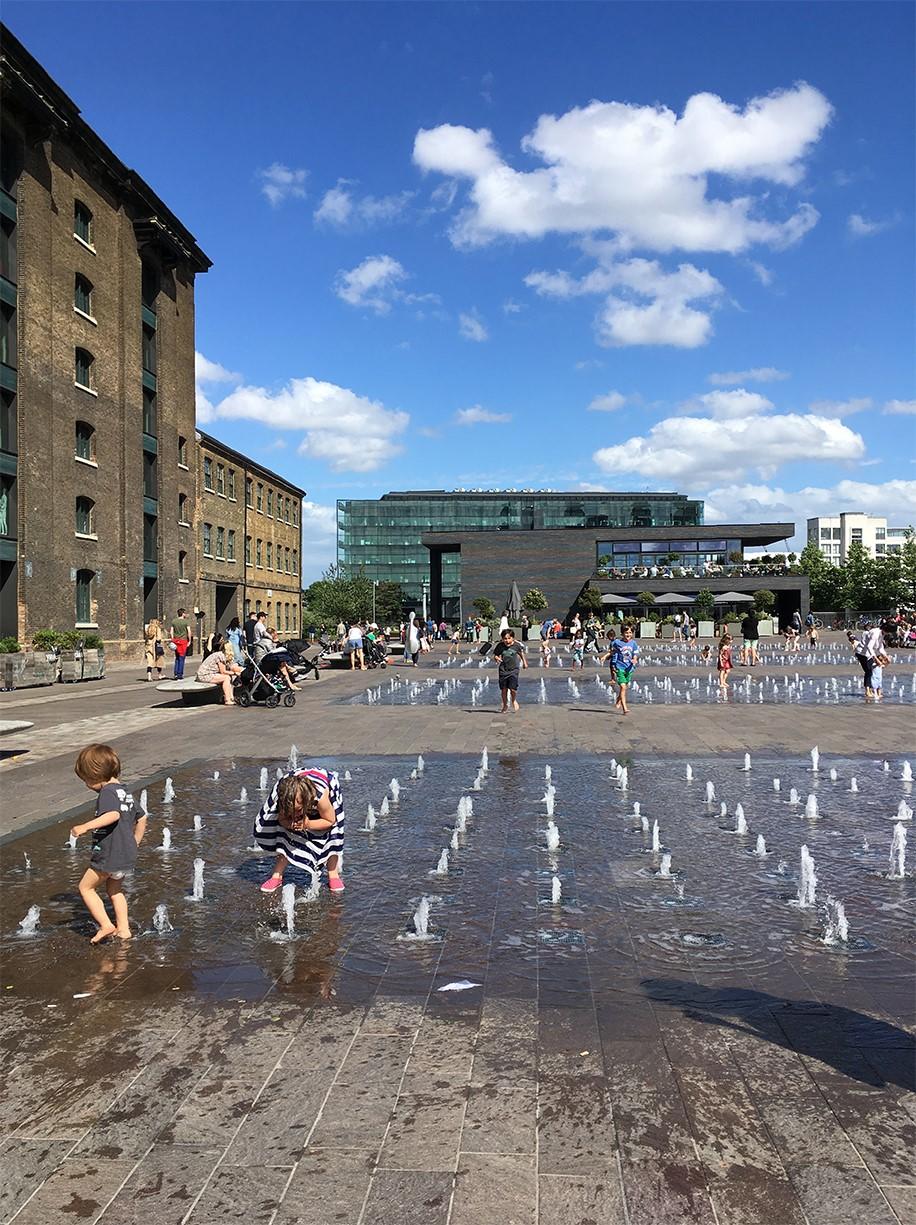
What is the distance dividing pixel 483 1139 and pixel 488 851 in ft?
14.7

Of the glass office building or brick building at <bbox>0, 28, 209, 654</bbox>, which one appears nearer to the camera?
brick building at <bbox>0, 28, 209, 654</bbox>

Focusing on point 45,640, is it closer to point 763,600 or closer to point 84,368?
point 84,368

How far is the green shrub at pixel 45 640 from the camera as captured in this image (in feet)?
87.3

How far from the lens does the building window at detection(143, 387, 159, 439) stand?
3916 cm

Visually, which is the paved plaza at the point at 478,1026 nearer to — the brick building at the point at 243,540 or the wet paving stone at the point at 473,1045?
the wet paving stone at the point at 473,1045

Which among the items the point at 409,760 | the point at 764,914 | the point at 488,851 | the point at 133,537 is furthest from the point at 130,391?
the point at 764,914

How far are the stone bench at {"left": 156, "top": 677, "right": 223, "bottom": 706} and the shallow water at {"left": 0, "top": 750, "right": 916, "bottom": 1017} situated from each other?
9.87 m

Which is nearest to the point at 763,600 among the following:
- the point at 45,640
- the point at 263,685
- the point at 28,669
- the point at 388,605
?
the point at 388,605

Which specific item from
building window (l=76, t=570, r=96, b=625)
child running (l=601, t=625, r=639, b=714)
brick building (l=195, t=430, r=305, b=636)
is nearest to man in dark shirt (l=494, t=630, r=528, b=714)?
child running (l=601, t=625, r=639, b=714)

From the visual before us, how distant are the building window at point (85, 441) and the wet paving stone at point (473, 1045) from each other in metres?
28.5

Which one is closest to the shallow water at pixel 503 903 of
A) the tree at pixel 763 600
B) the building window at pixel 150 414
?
the building window at pixel 150 414

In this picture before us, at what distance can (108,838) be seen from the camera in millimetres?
5750

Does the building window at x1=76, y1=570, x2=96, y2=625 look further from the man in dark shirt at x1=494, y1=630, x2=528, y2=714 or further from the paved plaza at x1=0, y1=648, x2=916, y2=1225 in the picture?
the paved plaza at x1=0, y1=648, x2=916, y2=1225

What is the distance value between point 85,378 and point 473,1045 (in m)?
34.0
